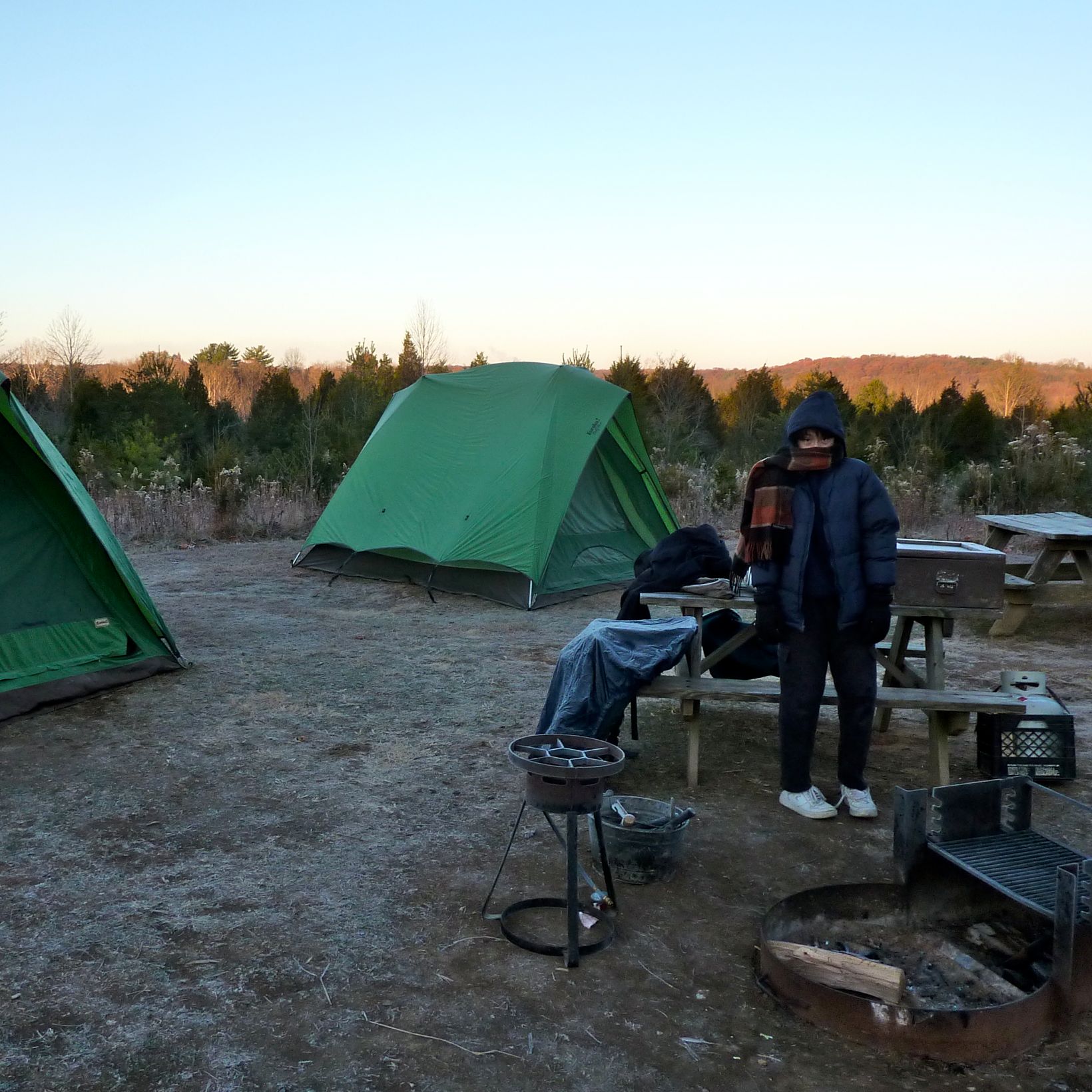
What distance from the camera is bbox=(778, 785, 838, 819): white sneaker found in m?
4.20

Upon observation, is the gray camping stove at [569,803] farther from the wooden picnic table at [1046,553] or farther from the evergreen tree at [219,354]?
the evergreen tree at [219,354]

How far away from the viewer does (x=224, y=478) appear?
13.9 m

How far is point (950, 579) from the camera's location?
474cm

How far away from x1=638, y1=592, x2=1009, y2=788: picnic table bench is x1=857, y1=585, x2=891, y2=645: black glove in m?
0.56

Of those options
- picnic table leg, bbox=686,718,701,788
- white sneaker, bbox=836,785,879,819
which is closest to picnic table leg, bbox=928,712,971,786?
white sneaker, bbox=836,785,879,819

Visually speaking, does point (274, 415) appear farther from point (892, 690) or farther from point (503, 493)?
point (892, 690)

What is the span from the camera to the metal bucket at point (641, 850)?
358 centimetres

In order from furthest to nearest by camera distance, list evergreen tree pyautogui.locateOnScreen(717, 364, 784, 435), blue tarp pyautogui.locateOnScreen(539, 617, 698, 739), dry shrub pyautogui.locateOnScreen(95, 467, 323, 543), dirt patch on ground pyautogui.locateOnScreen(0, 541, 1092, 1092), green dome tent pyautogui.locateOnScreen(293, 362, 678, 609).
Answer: evergreen tree pyautogui.locateOnScreen(717, 364, 784, 435)
dry shrub pyautogui.locateOnScreen(95, 467, 323, 543)
green dome tent pyautogui.locateOnScreen(293, 362, 678, 609)
blue tarp pyautogui.locateOnScreen(539, 617, 698, 739)
dirt patch on ground pyautogui.locateOnScreen(0, 541, 1092, 1092)

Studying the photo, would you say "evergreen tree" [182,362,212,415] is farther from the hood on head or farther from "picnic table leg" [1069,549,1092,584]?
the hood on head

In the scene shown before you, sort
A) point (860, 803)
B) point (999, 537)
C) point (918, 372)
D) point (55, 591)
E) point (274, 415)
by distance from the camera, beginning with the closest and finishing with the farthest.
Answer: point (860, 803)
point (55, 591)
point (999, 537)
point (274, 415)
point (918, 372)

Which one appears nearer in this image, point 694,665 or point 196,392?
point 694,665

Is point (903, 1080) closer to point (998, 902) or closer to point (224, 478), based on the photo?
point (998, 902)

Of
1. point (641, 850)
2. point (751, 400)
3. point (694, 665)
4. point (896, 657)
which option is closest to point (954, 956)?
point (641, 850)

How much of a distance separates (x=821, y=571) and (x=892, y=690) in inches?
32.5
